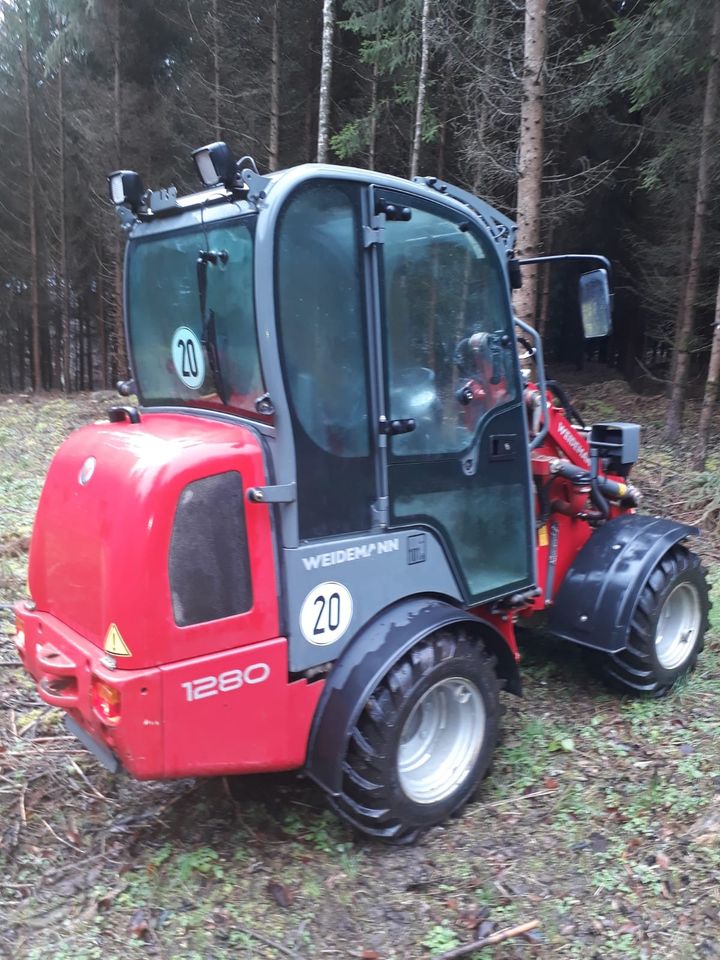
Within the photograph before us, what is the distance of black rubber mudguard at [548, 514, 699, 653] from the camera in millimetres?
3798

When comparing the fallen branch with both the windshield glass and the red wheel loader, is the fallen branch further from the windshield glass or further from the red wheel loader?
the windshield glass

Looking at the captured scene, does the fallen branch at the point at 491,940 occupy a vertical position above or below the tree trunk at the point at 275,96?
below

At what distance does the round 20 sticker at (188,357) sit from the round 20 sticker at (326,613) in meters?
0.97

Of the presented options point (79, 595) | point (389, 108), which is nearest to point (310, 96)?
point (389, 108)

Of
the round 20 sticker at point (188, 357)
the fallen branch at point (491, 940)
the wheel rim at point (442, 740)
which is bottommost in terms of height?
the fallen branch at point (491, 940)

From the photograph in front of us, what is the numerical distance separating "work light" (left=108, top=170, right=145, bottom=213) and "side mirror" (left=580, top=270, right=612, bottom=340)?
2.06 m

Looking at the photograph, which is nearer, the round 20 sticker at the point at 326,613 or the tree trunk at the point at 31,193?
the round 20 sticker at the point at 326,613

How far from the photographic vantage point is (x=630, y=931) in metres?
2.58

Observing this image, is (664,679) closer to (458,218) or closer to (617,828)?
(617,828)

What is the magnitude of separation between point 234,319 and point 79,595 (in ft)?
3.78

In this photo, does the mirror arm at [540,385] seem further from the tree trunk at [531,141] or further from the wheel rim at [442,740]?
the tree trunk at [531,141]

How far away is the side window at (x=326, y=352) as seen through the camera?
263cm

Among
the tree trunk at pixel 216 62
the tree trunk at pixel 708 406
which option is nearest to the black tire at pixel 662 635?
the tree trunk at pixel 708 406

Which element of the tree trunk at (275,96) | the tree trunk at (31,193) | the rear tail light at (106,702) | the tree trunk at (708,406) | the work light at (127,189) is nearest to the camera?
the rear tail light at (106,702)
